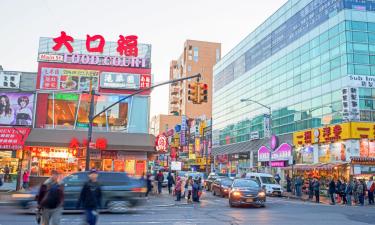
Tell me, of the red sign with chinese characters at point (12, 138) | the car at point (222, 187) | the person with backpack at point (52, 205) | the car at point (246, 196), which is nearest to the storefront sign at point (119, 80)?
the red sign with chinese characters at point (12, 138)

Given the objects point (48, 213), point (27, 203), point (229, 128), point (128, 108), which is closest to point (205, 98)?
point (27, 203)

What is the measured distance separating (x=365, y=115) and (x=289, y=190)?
38.3 feet

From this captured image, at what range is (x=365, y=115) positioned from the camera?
43562 millimetres

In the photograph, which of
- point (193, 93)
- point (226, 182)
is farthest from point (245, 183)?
point (226, 182)

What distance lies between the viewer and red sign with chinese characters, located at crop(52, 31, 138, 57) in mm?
36844

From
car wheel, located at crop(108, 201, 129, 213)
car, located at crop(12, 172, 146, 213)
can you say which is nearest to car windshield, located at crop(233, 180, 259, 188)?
car, located at crop(12, 172, 146, 213)

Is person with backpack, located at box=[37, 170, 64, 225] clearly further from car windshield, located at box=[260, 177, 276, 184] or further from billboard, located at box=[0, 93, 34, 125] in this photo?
car windshield, located at box=[260, 177, 276, 184]

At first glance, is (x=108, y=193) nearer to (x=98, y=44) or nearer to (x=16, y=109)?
(x=16, y=109)

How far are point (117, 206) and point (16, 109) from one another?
20763 millimetres

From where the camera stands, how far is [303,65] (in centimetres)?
5516

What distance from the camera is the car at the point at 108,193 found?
691 inches

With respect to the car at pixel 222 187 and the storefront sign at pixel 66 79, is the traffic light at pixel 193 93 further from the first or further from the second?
the storefront sign at pixel 66 79

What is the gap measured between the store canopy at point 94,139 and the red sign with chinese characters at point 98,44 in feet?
24.8

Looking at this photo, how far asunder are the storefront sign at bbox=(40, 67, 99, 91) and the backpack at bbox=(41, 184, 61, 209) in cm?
2597
